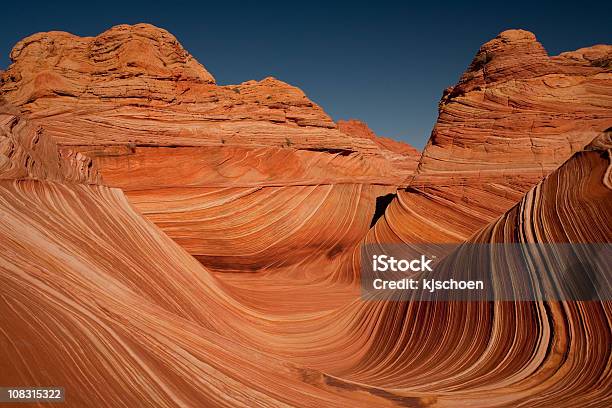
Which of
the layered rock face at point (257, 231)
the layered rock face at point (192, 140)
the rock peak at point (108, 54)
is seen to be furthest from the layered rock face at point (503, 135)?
the rock peak at point (108, 54)

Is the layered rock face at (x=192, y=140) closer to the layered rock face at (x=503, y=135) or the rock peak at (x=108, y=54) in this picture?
the rock peak at (x=108, y=54)

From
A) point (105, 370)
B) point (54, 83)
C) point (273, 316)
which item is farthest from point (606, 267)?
point (54, 83)

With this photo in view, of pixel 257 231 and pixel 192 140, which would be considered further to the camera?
pixel 192 140

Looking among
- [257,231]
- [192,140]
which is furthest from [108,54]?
[257,231]

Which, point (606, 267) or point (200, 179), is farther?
point (200, 179)

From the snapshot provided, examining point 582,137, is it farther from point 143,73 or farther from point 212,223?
point 143,73

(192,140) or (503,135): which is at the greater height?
(192,140)

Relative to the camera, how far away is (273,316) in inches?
261

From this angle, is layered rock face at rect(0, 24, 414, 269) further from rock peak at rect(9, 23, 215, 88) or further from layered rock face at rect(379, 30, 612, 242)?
layered rock face at rect(379, 30, 612, 242)

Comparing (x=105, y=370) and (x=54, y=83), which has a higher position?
(x=54, y=83)

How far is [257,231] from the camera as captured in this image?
9.91 m

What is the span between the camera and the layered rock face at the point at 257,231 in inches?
106

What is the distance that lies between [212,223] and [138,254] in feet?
14.7

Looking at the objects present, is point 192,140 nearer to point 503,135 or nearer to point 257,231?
point 257,231
